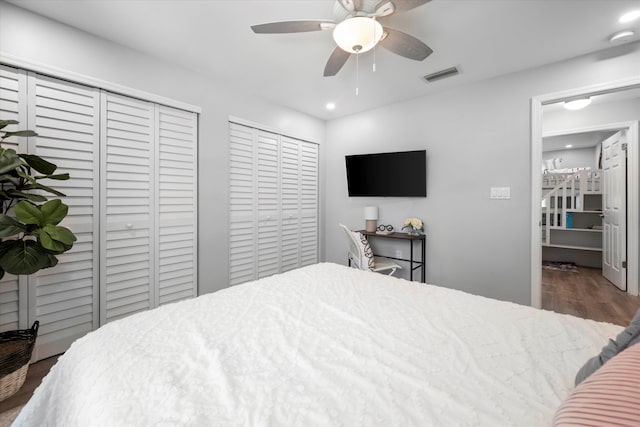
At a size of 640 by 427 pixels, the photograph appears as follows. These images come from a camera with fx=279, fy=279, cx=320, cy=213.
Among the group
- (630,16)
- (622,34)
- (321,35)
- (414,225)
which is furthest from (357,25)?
(414,225)

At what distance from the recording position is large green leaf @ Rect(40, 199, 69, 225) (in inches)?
67.1

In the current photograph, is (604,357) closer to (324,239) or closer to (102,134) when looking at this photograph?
(102,134)

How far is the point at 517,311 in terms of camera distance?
1327mm

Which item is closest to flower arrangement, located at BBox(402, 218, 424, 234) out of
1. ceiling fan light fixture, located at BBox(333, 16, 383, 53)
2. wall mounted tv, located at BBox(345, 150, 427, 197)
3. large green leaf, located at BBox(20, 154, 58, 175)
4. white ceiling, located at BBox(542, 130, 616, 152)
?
wall mounted tv, located at BBox(345, 150, 427, 197)

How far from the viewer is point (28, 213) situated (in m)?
1.63

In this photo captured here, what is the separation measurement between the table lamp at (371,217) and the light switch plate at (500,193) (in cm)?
133

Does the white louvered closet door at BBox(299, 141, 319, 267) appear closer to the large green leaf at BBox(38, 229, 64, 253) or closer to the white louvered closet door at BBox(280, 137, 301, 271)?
the white louvered closet door at BBox(280, 137, 301, 271)

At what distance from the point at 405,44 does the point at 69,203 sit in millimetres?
2636

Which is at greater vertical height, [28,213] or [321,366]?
[28,213]

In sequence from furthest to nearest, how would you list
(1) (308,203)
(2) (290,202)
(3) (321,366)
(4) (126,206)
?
1. (1) (308,203)
2. (2) (290,202)
3. (4) (126,206)
4. (3) (321,366)

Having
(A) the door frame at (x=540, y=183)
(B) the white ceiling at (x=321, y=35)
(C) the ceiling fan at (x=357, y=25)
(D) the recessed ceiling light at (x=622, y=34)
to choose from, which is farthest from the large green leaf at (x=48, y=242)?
(D) the recessed ceiling light at (x=622, y=34)

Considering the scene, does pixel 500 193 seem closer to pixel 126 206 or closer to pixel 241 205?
pixel 241 205

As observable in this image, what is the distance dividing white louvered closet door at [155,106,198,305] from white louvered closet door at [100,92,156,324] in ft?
0.24

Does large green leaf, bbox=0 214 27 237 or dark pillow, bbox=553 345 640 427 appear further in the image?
large green leaf, bbox=0 214 27 237
